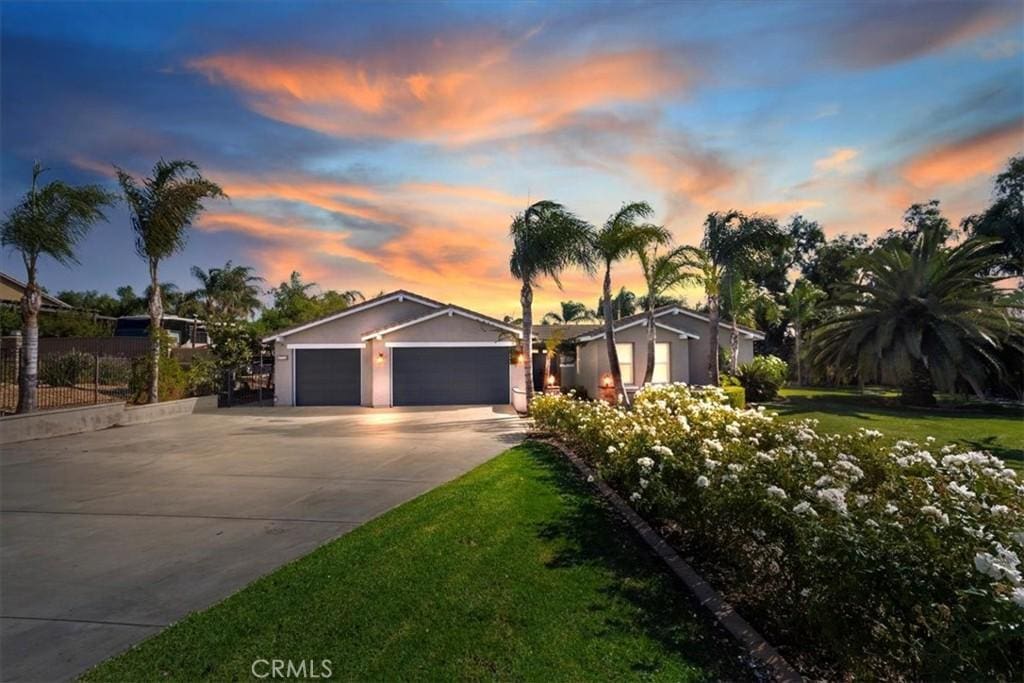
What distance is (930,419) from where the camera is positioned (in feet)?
46.0

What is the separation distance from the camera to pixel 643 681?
112 inches

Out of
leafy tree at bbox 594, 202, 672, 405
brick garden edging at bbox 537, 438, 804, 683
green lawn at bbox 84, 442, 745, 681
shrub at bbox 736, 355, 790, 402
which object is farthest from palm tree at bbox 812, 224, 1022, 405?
green lawn at bbox 84, 442, 745, 681

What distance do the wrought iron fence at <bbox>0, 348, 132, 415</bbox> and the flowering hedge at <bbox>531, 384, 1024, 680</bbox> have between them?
1567 centimetres

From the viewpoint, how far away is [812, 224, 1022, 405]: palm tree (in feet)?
52.9

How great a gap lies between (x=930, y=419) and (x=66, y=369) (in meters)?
24.7

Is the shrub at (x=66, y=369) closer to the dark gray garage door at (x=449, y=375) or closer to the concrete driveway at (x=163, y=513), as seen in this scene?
the concrete driveway at (x=163, y=513)

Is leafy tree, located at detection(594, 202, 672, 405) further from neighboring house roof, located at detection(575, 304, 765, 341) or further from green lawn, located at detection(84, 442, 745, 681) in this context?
green lawn, located at detection(84, 442, 745, 681)

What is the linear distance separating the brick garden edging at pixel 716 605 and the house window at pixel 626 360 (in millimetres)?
15803

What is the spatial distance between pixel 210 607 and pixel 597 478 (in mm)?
4847

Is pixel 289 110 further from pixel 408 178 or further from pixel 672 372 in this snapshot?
pixel 672 372

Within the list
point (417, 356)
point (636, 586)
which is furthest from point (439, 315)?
point (636, 586)

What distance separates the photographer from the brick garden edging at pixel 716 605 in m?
2.96

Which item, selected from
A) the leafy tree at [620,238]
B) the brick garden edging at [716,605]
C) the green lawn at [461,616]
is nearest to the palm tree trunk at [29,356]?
the green lawn at [461,616]

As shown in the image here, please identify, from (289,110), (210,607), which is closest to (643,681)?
(210,607)
